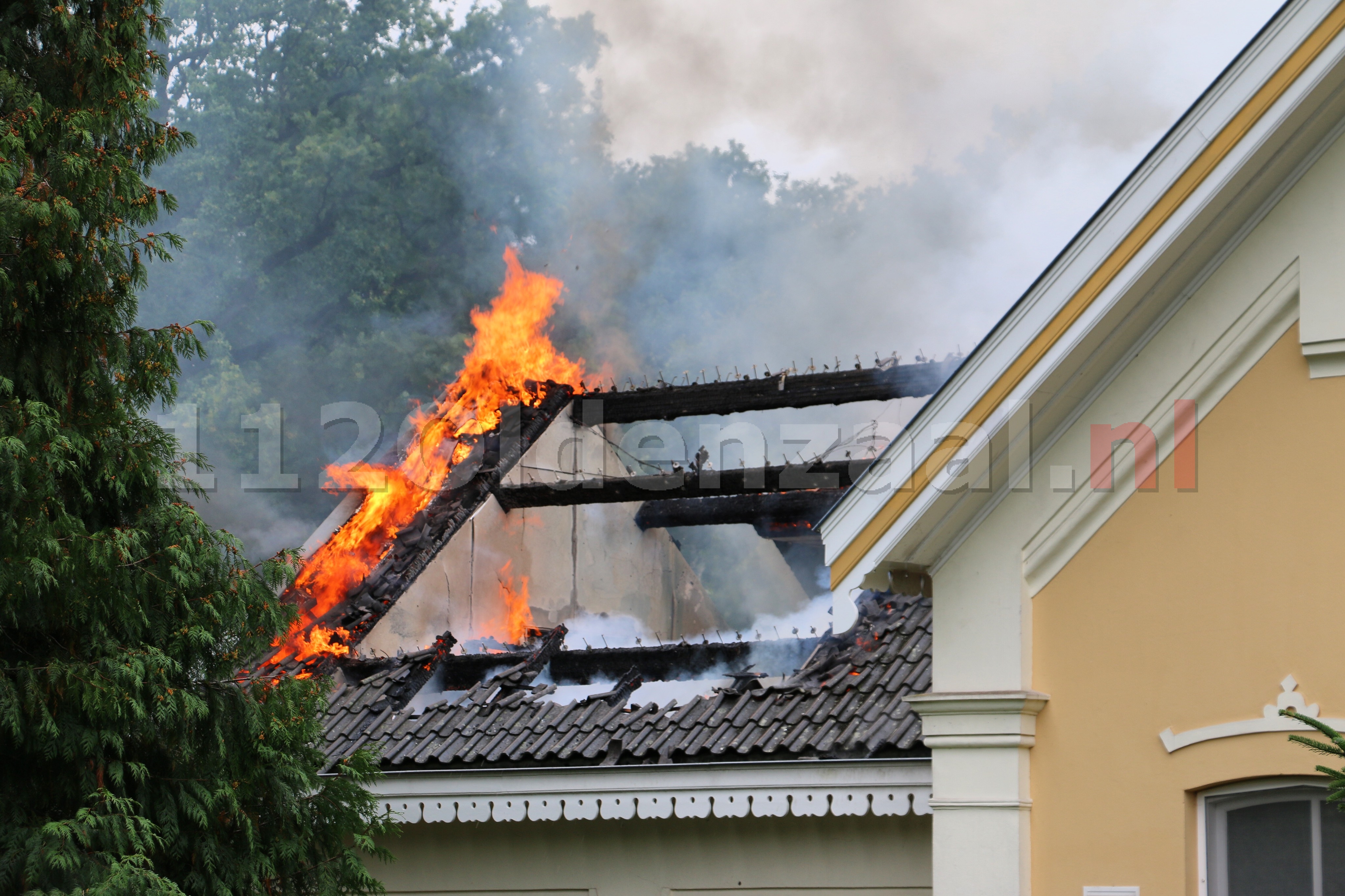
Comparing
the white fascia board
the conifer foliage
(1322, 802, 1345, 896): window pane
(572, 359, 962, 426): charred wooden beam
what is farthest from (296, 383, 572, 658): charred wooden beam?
(1322, 802, 1345, 896): window pane

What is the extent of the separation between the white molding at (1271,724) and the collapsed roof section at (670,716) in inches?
62.7

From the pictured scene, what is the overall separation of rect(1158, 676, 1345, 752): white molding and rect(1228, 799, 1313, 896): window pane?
375 millimetres

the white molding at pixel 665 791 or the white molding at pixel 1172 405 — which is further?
the white molding at pixel 665 791

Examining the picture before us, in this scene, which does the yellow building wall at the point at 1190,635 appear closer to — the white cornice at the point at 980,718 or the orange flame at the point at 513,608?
the white cornice at the point at 980,718

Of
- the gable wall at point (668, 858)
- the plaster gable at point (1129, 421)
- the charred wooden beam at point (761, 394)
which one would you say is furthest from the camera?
the charred wooden beam at point (761, 394)

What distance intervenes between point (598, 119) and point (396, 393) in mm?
8667

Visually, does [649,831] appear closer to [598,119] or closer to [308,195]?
[308,195]

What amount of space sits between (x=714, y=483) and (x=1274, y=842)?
22.0 ft

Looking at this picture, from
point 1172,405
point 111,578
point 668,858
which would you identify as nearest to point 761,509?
point 668,858

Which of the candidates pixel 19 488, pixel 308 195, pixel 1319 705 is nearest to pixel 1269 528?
pixel 1319 705

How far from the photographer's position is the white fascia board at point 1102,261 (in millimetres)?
6234

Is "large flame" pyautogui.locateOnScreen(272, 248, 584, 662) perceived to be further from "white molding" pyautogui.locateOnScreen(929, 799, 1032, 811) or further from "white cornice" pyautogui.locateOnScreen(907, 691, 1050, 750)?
"white molding" pyautogui.locateOnScreen(929, 799, 1032, 811)

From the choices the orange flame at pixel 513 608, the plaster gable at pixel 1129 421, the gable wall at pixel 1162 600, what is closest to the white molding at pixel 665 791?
the gable wall at pixel 1162 600

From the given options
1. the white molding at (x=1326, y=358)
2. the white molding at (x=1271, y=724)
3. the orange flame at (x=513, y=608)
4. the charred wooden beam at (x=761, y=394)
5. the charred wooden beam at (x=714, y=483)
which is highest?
the charred wooden beam at (x=761, y=394)
